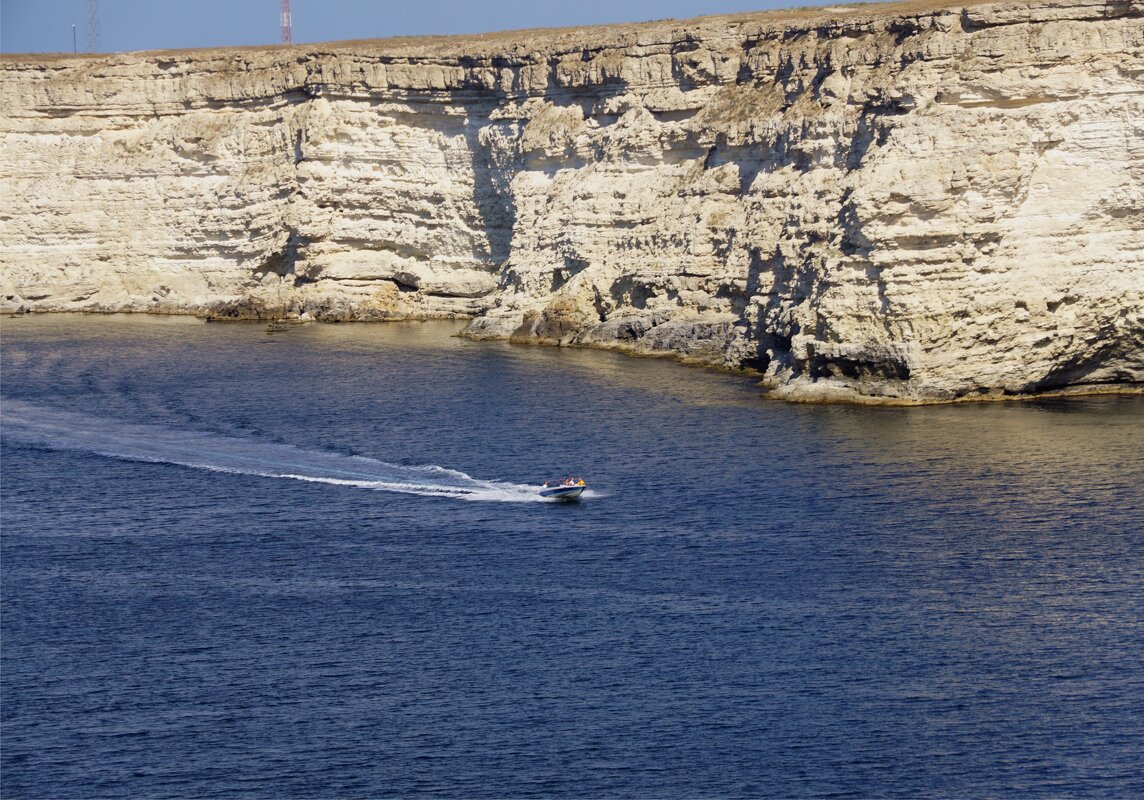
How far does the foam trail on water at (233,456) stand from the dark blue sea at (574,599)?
0.17 metres

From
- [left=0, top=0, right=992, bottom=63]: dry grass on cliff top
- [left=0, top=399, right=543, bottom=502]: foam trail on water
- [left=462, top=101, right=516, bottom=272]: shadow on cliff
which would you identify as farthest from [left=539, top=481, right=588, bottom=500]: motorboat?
[left=462, top=101, right=516, bottom=272]: shadow on cliff

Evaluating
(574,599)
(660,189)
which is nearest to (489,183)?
(660,189)

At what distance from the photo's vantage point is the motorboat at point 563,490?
45844mm

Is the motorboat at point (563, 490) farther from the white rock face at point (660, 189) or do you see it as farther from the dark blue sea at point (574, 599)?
the white rock face at point (660, 189)

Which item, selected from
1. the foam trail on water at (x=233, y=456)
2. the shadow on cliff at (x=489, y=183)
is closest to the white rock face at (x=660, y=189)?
the shadow on cliff at (x=489, y=183)

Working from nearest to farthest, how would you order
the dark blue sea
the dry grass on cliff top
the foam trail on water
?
the dark blue sea, the foam trail on water, the dry grass on cliff top

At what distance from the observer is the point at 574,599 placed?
124 ft

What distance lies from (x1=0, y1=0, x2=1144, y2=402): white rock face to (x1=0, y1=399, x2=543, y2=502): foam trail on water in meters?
15.8

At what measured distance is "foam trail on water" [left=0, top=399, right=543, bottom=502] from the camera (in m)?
48.0

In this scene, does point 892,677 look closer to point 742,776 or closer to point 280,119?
point 742,776

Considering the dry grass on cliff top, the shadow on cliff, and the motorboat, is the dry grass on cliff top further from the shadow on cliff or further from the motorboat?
the motorboat

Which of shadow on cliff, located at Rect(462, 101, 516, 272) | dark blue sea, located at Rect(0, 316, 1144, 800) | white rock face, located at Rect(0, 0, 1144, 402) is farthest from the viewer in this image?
shadow on cliff, located at Rect(462, 101, 516, 272)

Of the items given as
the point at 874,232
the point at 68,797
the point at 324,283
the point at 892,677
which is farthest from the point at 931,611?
the point at 324,283

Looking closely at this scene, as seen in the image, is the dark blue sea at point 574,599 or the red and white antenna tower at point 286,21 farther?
the red and white antenna tower at point 286,21
